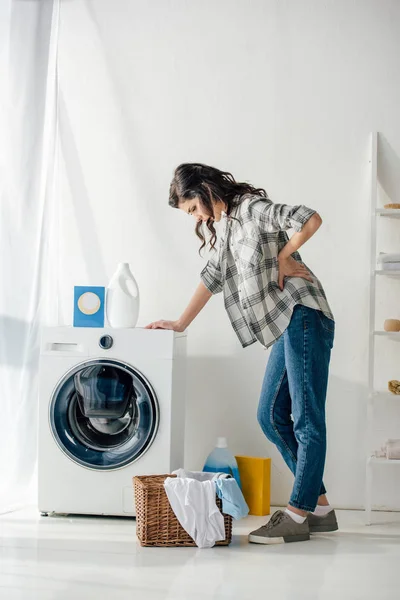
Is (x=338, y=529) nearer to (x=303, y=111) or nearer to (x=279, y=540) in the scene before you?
(x=279, y=540)

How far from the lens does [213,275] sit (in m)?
2.64

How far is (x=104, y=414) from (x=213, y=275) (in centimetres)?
64

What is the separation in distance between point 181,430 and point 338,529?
69 cm

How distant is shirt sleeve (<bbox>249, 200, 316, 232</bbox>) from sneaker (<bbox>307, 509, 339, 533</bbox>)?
979mm

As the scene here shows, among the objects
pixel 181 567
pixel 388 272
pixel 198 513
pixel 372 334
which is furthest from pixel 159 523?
pixel 388 272

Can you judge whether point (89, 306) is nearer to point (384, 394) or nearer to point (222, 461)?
point (222, 461)

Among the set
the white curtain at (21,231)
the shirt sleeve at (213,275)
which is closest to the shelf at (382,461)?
the shirt sleeve at (213,275)

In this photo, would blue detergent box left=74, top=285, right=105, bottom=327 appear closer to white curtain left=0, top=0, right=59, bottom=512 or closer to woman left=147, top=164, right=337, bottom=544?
white curtain left=0, top=0, right=59, bottom=512

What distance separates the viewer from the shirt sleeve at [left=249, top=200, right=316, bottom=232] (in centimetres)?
228

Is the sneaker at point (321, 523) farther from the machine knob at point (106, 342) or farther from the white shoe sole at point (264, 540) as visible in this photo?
the machine knob at point (106, 342)

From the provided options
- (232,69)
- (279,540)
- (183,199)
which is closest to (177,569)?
(279,540)

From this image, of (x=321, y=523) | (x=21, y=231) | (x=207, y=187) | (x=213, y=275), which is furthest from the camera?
(x=21, y=231)

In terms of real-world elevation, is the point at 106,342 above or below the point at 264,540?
above

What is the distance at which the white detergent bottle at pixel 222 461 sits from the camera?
2.89 m
